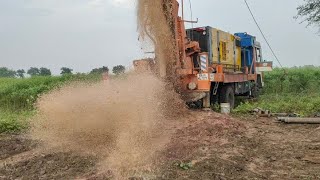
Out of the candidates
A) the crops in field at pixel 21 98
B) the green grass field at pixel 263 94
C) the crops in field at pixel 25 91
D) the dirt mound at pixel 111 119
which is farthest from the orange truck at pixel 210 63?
the crops in field at pixel 25 91

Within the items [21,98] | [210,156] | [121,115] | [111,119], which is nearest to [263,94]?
[21,98]

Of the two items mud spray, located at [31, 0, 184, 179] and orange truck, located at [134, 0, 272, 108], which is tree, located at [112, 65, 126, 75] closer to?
orange truck, located at [134, 0, 272, 108]

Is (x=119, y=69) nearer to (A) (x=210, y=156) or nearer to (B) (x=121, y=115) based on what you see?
(B) (x=121, y=115)

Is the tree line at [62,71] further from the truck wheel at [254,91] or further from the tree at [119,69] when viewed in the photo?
the truck wheel at [254,91]

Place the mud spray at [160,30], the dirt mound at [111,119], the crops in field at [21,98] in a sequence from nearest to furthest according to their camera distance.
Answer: the dirt mound at [111,119], the mud spray at [160,30], the crops in field at [21,98]

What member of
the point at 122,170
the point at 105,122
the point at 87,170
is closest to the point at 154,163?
the point at 122,170

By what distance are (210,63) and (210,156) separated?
5979 mm

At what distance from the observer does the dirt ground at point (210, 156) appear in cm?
616

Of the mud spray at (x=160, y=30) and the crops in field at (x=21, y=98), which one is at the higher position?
the mud spray at (x=160, y=30)

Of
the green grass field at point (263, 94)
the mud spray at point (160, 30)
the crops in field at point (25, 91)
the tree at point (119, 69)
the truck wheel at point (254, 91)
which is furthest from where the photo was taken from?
the crops in field at point (25, 91)

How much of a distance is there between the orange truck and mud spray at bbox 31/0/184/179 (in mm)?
534

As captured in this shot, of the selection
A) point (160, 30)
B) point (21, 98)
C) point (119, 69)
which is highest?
point (160, 30)

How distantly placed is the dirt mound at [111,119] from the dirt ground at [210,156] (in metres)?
0.30

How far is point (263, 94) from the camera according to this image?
23.1 meters
